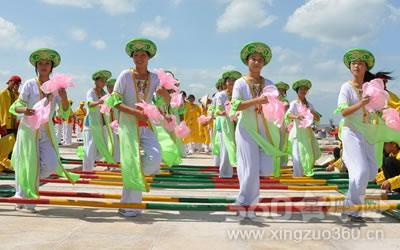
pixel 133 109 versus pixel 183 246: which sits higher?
pixel 133 109

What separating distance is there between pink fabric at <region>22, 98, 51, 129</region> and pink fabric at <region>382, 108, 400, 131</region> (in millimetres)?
3979

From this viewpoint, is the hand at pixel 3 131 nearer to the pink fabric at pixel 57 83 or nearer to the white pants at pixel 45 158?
the white pants at pixel 45 158

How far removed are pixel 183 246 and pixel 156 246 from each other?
24 cm

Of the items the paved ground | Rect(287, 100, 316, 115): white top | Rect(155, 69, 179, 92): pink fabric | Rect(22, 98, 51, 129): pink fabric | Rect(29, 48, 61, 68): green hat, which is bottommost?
the paved ground

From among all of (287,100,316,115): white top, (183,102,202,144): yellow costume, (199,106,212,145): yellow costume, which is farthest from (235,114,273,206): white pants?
(199,106,212,145): yellow costume

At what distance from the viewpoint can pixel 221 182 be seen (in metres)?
7.48

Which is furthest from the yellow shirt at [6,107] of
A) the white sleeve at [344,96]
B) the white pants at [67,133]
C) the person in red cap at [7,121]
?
the white pants at [67,133]

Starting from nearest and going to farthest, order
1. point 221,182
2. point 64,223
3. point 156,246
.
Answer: point 156,246 → point 64,223 → point 221,182

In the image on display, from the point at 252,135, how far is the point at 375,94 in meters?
1.39

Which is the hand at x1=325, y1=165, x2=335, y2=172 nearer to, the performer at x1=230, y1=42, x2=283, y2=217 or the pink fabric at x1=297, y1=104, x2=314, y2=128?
the pink fabric at x1=297, y1=104, x2=314, y2=128

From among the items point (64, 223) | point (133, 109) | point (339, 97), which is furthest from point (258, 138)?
point (64, 223)

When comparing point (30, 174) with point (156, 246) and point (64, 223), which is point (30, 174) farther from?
point (156, 246)

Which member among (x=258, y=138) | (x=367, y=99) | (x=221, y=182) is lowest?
(x=221, y=182)

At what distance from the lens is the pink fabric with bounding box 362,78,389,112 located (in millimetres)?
4918
